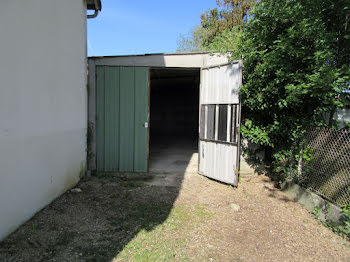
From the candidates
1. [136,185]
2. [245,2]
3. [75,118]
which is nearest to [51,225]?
[136,185]

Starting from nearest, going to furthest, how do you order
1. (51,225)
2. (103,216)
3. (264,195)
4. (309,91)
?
1. (51,225)
2. (103,216)
3. (309,91)
4. (264,195)

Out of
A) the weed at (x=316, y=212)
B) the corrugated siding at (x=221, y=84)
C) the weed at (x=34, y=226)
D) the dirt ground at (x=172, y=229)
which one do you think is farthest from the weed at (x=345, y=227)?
the weed at (x=34, y=226)

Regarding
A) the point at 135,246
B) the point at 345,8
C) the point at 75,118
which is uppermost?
the point at 345,8

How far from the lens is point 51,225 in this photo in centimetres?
279

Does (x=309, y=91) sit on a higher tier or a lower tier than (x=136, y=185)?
higher

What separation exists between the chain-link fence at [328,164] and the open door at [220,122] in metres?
1.17

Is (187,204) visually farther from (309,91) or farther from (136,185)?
(309,91)

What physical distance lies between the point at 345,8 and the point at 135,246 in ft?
14.2

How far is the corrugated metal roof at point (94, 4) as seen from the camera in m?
4.69

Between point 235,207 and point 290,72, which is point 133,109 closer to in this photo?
point 235,207

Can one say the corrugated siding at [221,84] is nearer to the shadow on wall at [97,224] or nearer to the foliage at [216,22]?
Answer: the shadow on wall at [97,224]

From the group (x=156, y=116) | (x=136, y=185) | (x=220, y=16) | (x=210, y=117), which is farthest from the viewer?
(x=220, y=16)

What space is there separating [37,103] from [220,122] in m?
3.20

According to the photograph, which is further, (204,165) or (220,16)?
(220,16)
